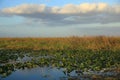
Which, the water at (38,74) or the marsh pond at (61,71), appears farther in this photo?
the water at (38,74)

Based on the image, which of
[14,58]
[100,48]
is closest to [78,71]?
[14,58]

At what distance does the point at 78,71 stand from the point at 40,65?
118 inches

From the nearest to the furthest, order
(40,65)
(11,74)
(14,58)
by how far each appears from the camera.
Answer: (11,74), (40,65), (14,58)

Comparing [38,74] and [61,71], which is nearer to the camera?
[38,74]

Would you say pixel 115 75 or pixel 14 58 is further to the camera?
pixel 14 58

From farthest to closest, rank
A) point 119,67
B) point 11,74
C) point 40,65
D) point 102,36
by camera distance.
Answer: point 102,36 → point 40,65 → point 119,67 → point 11,74

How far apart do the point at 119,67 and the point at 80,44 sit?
1173cm

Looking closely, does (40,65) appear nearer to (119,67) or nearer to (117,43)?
(119,67)

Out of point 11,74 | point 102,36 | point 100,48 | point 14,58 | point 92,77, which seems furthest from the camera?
point 102,36

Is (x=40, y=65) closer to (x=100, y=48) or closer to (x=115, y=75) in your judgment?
(x=115, y=75)

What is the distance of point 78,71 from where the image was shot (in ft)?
43.4

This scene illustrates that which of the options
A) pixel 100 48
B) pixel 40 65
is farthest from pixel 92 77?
pixel 100 48

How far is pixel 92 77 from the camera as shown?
1172 cm

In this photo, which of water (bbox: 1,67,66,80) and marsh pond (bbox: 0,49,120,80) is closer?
marsh pond (bbox: 0,49,120,80)
